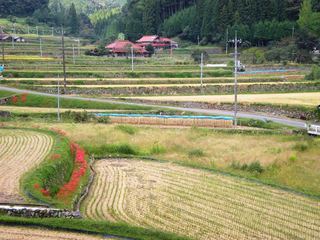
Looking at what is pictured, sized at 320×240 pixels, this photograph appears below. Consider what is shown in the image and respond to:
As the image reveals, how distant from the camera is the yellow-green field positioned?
132ft

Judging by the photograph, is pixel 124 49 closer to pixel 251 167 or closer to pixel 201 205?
pixel 251 167

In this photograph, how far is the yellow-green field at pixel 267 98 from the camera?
4014 centimetres

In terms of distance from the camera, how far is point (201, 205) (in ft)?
61.3

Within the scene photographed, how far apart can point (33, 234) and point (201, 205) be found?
642 centimetres

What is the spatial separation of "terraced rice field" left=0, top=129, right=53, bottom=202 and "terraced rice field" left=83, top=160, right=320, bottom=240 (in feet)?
8.77

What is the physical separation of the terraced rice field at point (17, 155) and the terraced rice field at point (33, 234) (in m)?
2.01

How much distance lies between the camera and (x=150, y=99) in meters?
42.4

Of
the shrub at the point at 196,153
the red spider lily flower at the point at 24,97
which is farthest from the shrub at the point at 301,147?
the red spider lily flower at the point at 24,97

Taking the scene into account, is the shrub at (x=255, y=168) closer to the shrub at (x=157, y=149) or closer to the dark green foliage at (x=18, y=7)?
the shrub at (x=157, y=149)

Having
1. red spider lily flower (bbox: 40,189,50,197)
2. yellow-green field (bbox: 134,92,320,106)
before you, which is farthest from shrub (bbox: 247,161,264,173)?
yellow-green field (bbox: 134,92,320,106)

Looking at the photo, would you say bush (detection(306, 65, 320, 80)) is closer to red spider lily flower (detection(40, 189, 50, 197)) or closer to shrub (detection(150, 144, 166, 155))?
shrub (detection(150, 144, 166, 155))

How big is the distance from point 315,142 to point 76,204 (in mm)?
14423

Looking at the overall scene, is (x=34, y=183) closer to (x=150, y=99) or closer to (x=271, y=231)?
(x=271, y=231)

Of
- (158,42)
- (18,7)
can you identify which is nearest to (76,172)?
(158,42)
